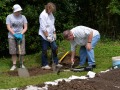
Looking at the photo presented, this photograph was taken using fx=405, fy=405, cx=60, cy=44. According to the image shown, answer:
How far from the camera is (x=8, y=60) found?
1204 centimetres

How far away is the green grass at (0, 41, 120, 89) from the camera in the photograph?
8.62 m

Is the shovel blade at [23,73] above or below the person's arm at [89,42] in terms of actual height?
below

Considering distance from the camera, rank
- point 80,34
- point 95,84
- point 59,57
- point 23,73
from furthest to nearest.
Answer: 1. point 59,57
2. point 80,34
3. point 23,73
4. point 95,84

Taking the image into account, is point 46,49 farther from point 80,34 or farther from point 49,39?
point 80,34

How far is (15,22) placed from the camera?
10.6m

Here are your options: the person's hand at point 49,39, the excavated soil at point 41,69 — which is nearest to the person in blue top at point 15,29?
the excavated soil at point 41,69

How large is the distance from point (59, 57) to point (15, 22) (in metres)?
1.65

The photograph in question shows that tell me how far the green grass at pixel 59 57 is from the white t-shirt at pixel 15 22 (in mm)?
1071

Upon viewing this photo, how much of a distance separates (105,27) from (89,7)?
4.04 feet

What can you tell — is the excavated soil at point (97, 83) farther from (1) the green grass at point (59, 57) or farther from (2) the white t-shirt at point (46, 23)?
(2) the white t-shirt at point (46, 23)

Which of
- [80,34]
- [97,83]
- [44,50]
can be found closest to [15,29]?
[44,50]

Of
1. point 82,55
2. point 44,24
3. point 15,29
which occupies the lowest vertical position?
point 82,55

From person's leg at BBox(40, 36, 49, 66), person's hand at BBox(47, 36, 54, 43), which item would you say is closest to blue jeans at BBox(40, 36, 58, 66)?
person's leg at BBox(40, 36, 49, 66)

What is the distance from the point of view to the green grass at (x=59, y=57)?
28.3ft
